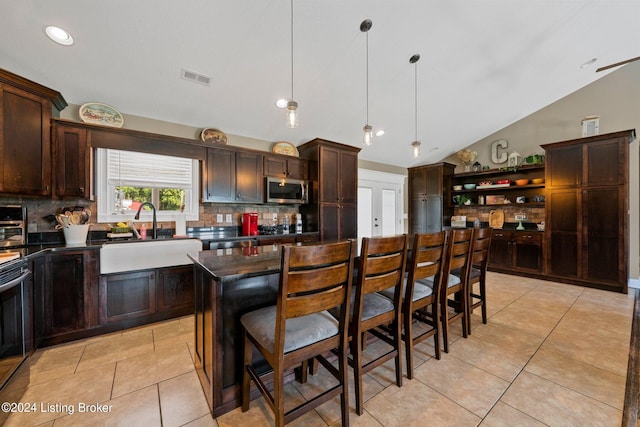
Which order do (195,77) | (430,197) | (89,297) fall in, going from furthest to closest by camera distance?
(430,197) → (195,77) → (89,297)

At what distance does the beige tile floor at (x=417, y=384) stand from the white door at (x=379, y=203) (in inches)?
131

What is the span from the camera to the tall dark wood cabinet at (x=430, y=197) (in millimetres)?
5750

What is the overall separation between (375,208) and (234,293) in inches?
186

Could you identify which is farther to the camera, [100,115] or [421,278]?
[100,115]

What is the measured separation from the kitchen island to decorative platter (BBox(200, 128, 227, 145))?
2440 millimetres

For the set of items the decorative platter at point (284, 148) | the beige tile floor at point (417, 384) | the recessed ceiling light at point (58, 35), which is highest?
the recessed ceiling light at point (58, 35)

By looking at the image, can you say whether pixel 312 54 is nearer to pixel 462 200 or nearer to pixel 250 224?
pixel 250 224

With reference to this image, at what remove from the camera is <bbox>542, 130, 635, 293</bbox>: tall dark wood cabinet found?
3715 millimetres

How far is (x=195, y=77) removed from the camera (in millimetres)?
2861

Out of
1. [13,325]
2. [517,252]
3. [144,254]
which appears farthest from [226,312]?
[517,252]

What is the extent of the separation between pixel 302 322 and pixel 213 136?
3.20m

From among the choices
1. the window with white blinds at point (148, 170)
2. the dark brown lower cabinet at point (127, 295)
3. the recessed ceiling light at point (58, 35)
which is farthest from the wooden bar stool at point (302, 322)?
the recessed ceiling light at point (58, 35)

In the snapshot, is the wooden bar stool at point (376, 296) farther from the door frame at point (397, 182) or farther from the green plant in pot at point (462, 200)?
the green plant in pot at point (462, 200)

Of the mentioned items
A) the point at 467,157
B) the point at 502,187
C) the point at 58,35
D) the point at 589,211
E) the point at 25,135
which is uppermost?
the point at 58,35
